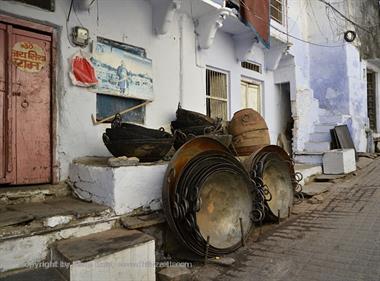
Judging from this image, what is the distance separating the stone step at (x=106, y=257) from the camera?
2662 millimetres

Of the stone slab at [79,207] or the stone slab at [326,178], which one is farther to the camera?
the stone slab at [326,178]

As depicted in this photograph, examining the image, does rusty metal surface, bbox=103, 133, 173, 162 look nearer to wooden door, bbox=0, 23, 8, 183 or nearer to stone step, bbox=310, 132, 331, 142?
wooden door, bbox=0, 23, 8, 183

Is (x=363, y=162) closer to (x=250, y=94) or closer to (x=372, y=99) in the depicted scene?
(x=250, y=94)

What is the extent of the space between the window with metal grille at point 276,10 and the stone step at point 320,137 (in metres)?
3.86

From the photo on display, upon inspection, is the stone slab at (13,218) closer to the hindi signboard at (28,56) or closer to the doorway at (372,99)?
the hindi signboard at (28,56)

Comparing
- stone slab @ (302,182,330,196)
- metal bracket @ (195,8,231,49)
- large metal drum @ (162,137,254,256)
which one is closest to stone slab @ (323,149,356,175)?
stone slab @ (302,182,330,196)

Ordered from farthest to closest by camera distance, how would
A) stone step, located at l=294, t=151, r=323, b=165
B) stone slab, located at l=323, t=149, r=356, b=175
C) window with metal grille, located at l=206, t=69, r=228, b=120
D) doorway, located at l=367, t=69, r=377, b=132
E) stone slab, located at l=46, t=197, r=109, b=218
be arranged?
doorway, located at l=367, t=69, r=377, b=132 → stone step, located at l=294, t=151, r=323, b=165 → stone slab, located at l=323, t=149, r=356, b=175 → window with metal grille, located at l=206, t=69, r=228, b=120 → stone slab, located at l=46, t=197, r=109, b=218

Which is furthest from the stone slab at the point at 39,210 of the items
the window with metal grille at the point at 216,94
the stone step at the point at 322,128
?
the stone step at the point at 322,128

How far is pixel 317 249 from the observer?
390 centimetres

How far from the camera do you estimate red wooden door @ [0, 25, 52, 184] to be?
392 centimetres

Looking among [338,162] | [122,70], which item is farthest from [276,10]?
[122,70]

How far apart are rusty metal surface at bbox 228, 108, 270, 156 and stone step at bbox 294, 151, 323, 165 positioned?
4.13 metres

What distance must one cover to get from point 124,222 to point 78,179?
1040 millimetres

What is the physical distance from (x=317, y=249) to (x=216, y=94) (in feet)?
14.9
